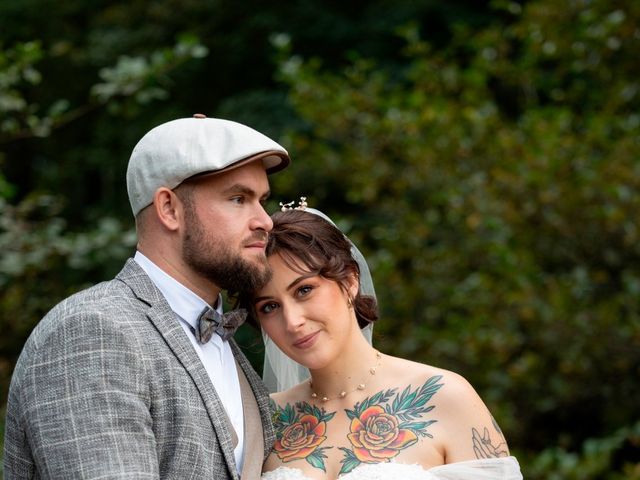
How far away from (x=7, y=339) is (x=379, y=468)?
3247 mm

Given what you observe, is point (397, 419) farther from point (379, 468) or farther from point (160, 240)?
point (160, 240)

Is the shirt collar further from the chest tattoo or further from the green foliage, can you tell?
the green foliage

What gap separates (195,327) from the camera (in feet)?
9.37

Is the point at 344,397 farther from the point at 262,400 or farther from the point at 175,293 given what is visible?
the point at 175,293

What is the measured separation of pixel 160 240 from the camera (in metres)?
2.84

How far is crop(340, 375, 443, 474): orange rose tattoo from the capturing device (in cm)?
304

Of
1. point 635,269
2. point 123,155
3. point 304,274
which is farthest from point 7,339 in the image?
point 123,155

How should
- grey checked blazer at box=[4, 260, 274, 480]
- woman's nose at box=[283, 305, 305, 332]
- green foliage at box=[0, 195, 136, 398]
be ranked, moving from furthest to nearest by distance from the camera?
green foliage at box=[0, 195, 136, 398], woman's nose at box=[283, 305, 305, 332], grey checked blazer at box=[4, 260, 274, 480]

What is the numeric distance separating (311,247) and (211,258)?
51 centimetres

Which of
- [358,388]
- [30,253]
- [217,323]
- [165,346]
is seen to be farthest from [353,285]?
[30,253]

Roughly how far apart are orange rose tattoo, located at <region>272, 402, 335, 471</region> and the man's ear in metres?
0.86

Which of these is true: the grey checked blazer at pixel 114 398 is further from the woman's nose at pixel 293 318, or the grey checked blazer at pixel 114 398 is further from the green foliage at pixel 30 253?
the green foliage at pixel 30 253

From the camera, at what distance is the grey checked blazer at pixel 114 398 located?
2422 mm

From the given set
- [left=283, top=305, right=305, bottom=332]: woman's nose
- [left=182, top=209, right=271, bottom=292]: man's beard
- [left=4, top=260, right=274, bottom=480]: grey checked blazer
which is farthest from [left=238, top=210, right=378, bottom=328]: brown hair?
[left=4, top=260, right=274, bottom=480]: grey checked blazer
